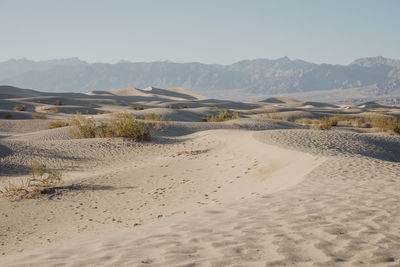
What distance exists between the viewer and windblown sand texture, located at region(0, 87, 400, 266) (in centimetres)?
383

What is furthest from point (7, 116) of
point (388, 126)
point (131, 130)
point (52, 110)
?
point (388, 126)

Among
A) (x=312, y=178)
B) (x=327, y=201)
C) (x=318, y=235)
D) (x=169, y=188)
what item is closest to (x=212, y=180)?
(x=169, y=188)

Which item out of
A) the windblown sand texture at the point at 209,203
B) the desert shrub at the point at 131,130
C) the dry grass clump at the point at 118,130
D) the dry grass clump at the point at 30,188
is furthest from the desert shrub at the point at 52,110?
the dry grass clump at the point at 30,188

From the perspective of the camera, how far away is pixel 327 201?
19.4 feet

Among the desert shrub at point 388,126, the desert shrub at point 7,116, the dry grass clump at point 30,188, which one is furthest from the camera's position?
the desert shrub at point 7,116

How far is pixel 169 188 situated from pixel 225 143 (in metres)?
5.17

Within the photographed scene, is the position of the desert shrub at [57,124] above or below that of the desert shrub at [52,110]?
below

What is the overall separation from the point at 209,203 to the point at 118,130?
9483 mm

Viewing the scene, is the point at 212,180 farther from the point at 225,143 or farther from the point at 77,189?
the point at 225,143

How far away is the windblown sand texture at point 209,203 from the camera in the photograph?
3834 mm

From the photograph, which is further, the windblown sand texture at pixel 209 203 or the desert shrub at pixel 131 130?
the desert shrub at pixel 131 130

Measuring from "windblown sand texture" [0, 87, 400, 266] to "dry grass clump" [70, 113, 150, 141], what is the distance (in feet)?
1.55

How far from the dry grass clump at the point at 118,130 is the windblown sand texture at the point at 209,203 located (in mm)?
473

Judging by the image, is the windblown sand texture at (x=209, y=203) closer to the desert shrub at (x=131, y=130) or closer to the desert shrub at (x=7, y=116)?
the desert shrub at (x=131, y=130)
